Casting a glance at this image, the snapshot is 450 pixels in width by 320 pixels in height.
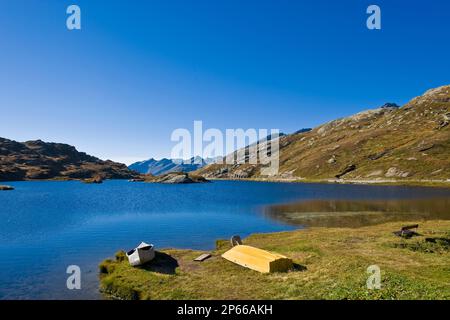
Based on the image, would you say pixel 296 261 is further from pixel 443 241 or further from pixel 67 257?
pixel 67 257

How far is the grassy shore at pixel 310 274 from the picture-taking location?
87.7ft

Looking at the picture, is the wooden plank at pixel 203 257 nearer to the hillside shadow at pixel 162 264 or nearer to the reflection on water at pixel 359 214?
the hillside shadow at pixel 162 264

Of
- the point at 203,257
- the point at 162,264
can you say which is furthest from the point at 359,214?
the point at 162,264

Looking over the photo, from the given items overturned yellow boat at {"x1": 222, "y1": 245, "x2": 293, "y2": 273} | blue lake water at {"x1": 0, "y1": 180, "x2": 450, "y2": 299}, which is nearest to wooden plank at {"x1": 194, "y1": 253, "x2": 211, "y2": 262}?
overturned yellow boat at {"x1": 222, "y1": 245, "x2": 293, "y2": 273}

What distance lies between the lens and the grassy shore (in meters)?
26.7

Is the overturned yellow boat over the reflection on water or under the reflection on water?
over

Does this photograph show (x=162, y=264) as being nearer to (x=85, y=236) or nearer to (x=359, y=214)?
(x=85, y=236)

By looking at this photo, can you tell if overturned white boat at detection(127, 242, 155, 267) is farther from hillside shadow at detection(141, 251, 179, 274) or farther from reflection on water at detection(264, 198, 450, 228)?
reflection on water at detection(264, 198, 450, 228)

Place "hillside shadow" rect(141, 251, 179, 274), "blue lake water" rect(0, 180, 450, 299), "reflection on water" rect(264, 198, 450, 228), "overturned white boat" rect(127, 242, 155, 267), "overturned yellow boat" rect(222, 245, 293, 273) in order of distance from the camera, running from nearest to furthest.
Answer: "overturned yellow boat" rect(222, 245, 293, 273) → "hillside shadow" rect(141, 251, 179, 274) → "blue lake water" rect(0, 180, 450, 299) → "overturned white boat" rect(127, 242, 155, 267) → "reflection on water" rect(264, 198, 450, 228)

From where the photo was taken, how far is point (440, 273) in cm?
3200

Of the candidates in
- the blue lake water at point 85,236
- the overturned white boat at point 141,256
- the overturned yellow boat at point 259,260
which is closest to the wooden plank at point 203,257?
the overturned yellow boat at point 259,260

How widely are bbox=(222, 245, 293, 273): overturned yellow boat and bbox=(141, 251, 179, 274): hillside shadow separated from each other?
247 inches

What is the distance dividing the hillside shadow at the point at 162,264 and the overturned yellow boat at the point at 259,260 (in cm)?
628
